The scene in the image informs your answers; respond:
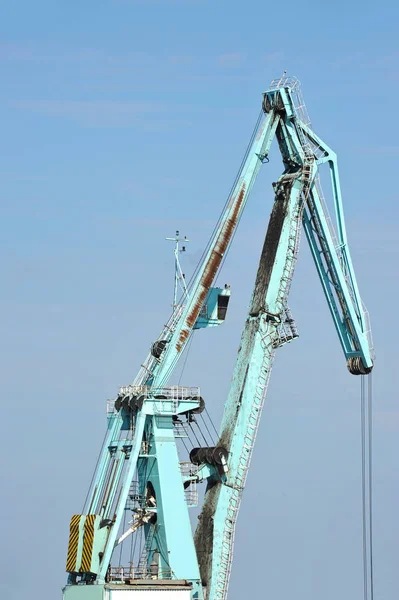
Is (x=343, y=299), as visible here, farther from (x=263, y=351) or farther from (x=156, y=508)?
(x=156, y=508)

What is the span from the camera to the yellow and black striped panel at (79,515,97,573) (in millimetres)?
53562

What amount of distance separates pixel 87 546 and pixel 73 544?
1.15 meters

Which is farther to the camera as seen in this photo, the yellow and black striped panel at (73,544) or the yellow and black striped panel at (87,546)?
the yellow and black striped panel at (73,544)

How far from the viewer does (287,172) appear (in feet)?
193

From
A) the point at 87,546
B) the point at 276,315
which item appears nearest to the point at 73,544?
the point at 87,546

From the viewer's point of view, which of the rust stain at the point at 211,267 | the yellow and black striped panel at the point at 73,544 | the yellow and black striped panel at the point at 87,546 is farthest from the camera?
the rust stain at the point at 211,267

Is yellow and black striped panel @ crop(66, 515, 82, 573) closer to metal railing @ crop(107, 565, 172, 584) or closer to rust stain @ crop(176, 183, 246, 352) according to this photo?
metal railing @ crop(107, 565, 172, 584)

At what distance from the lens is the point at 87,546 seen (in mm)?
Answer: 53844

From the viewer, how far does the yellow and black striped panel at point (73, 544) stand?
5441 centimetres

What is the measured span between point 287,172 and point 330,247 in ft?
10.8

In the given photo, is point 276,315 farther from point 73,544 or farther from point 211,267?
point 73,544

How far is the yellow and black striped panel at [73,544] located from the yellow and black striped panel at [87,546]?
0.52 meters

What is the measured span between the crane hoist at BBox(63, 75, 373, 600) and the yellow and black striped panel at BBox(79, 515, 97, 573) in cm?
4

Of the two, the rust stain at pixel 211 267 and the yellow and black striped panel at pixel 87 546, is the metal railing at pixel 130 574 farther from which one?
the rust stain at pixel 211 267
